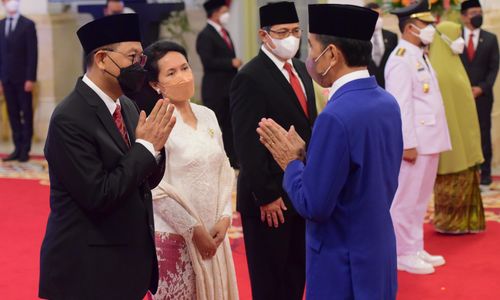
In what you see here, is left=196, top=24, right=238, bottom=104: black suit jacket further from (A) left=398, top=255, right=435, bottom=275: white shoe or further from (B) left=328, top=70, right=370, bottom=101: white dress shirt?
(B) left=328, top=70, right=370, bottom=101: white dress shirt

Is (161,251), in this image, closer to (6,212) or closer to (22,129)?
(6,212)

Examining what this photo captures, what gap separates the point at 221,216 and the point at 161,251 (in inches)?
12.5

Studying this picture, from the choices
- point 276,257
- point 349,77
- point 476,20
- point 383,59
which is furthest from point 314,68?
point 476,20

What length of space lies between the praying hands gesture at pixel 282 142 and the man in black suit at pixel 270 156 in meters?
0.93

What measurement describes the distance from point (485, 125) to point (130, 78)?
18.6ft

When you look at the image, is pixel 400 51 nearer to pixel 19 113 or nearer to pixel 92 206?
pixel 92 206

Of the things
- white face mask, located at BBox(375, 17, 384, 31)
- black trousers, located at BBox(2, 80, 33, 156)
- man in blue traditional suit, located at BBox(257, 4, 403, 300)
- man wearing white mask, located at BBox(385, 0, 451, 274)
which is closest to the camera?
man in blue traditional suit, located at BBox(257, 4, 403, 300)

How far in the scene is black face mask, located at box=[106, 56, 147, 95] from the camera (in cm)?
318

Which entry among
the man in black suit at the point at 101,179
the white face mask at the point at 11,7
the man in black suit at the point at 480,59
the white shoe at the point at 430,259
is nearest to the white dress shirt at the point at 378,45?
the man in black suit at the point at 480,59

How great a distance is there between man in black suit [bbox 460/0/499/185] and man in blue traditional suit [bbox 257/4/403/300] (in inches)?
203

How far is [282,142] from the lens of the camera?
10.5 feet

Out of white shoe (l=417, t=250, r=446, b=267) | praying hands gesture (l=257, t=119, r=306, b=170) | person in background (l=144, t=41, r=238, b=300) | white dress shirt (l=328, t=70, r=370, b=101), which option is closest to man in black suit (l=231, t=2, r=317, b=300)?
person in background (l=144, t=41, r=238, b=300)

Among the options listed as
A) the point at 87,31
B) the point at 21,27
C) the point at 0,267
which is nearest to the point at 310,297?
the point at 87,31

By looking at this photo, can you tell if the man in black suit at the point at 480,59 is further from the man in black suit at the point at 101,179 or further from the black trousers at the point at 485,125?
the man in black suit at the point at 101,179
